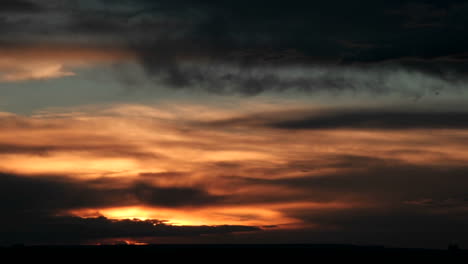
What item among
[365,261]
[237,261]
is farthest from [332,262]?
[237,261]

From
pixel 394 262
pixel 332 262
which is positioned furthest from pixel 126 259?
pixel 394 262

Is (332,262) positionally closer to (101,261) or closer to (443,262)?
(443,262)

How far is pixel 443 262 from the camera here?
627 ft

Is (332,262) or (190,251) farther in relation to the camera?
(190,251)

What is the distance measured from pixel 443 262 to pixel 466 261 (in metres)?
6.60

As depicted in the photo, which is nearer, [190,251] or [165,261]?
[165,261]

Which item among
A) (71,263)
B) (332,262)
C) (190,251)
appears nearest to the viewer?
(71,263)

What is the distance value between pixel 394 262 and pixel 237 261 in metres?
39.9

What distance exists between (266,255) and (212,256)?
1501cm

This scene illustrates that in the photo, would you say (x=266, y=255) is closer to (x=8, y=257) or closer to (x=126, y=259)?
(x=126, y=259)

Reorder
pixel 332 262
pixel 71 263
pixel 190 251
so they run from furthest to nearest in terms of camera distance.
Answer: pixel 190 251
pixel 332 262
pixel 71 263

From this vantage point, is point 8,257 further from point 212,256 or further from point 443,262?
point 443,262

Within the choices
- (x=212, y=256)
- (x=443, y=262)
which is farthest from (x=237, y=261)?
(x=443, y=262)

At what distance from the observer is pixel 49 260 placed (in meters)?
176
